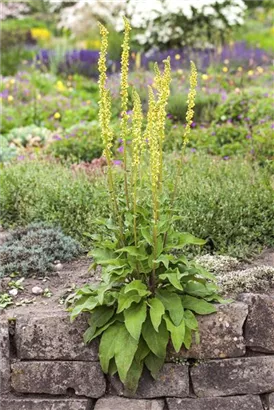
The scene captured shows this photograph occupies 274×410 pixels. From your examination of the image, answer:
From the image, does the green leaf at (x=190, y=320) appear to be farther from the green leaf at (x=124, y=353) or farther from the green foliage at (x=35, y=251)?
the green foliage at (x=35, y=251)

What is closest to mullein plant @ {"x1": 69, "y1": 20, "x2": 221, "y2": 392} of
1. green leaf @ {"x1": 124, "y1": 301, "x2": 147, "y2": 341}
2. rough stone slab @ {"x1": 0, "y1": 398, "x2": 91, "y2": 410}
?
green leaf @ {"x1": 124, "y1": 301, "x2": 147, "y2": 341}

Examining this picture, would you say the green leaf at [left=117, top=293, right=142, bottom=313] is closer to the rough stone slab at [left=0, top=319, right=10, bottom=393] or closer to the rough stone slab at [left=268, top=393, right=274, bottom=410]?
the rough stone slab at [left=0, top=319, right=10, bottom=393]

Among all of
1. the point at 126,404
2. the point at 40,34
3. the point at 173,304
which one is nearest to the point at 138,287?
the point at 173,304

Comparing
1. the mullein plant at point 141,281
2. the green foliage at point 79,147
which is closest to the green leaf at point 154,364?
the mullein plant at point 141,281

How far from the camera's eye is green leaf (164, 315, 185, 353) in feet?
12.0

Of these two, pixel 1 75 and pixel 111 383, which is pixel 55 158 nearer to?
pixel 111 383

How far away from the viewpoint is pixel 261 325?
3855mm

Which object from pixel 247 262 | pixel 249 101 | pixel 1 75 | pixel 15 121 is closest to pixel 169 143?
pixel 249 101

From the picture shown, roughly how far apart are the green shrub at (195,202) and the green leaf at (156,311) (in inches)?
38.3

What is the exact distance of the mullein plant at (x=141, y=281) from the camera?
362cm

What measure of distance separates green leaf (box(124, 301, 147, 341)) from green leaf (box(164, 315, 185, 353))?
13 cm

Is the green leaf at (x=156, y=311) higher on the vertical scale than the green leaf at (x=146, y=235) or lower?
lower

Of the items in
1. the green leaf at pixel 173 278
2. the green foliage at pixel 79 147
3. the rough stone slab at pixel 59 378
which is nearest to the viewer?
the green leaf at pixel 173 278

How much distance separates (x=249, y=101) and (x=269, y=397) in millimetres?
4580
